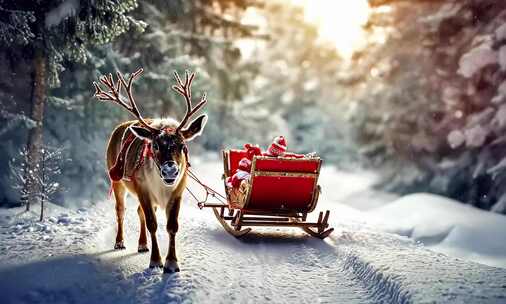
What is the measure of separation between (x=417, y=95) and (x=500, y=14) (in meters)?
4.62

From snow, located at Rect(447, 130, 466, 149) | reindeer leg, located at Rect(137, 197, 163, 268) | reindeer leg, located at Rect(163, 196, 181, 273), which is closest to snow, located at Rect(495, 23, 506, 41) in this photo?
snow, located at Rect(447, 130, 466, 149)

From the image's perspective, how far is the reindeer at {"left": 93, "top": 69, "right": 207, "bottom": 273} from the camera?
6.27 metres

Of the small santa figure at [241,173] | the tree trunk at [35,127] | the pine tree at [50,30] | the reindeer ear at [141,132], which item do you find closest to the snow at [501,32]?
the small santa figure at [241,173]

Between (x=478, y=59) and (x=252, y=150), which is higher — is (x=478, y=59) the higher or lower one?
the higher one

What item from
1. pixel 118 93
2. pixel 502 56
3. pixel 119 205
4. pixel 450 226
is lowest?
pixel 450 226

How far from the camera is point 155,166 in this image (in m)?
6.75

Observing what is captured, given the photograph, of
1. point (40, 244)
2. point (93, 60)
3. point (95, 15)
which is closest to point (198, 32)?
point (93, 60)

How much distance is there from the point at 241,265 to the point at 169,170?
6.83ft

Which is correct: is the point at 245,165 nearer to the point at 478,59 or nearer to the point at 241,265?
the point at 241,265

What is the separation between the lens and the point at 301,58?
35344mm

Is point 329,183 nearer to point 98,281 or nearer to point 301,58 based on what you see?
point 301,58

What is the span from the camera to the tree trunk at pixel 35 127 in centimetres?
958

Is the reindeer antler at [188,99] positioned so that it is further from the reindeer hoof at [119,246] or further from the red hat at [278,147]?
the reindeer hoof at [119,246]

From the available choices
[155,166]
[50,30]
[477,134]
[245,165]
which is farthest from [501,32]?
[50,30]
